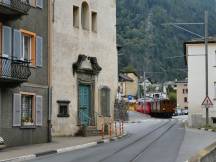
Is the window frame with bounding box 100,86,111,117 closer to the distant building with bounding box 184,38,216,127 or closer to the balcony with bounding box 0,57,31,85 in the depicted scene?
the distant building with bounding box 184,38,216,127

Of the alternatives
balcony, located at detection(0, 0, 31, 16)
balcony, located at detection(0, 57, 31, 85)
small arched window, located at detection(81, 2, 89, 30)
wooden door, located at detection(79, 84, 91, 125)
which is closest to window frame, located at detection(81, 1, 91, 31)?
small arched window, located at detection(81, 2, 89, 30)

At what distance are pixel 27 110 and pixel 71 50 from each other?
9.92 meters

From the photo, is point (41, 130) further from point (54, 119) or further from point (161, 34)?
point (161, 34)

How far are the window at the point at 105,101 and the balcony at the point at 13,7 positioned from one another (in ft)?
50.1

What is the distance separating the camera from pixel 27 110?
103 ft

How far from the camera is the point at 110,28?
45.7m

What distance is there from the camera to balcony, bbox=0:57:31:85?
2784 centimetres

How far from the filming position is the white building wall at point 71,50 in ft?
128

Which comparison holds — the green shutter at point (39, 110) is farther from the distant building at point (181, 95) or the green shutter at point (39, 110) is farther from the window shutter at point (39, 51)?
the distant building at point (181, 95)

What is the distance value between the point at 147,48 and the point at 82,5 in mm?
118068

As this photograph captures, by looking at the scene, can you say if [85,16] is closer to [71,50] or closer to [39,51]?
[71,50]

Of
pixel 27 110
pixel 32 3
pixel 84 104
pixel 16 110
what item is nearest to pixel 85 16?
pixel 84 104

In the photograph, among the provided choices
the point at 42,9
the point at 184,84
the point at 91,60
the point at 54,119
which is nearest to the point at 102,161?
the point at 42,9

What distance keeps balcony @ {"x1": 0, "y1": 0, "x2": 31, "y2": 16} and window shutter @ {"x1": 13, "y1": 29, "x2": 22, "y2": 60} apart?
3.54 feet
